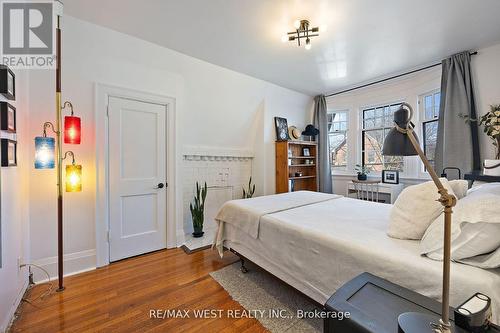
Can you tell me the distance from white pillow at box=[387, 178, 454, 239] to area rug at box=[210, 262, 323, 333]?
30.8 inches

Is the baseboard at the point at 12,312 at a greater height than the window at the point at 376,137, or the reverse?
the window at the point at 376,137

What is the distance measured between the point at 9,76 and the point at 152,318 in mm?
2077

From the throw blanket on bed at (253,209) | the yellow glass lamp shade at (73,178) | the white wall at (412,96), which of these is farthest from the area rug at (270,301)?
the white wall at (412,96)

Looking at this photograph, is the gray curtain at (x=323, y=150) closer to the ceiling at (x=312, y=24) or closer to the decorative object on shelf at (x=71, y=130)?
the ceiling at (x=312, y=24)

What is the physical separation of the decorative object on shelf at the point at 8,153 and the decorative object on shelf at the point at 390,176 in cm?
493

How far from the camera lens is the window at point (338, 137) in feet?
16.2

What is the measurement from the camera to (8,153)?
1.57 m

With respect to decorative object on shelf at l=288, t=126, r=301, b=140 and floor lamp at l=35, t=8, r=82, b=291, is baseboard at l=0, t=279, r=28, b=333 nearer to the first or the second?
floor lamp at l=35, t=8, r=82, b=291

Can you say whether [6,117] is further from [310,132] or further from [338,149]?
[338,149]

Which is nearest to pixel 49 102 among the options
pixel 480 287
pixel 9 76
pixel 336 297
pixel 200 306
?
pixel 9 76

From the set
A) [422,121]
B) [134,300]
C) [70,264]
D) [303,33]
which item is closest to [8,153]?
[70,264]

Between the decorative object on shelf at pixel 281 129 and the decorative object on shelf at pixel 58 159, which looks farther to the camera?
the decorative object on shelf at pixel 281 129

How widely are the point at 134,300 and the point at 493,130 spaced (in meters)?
4.36

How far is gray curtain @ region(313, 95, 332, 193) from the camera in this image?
482cm
